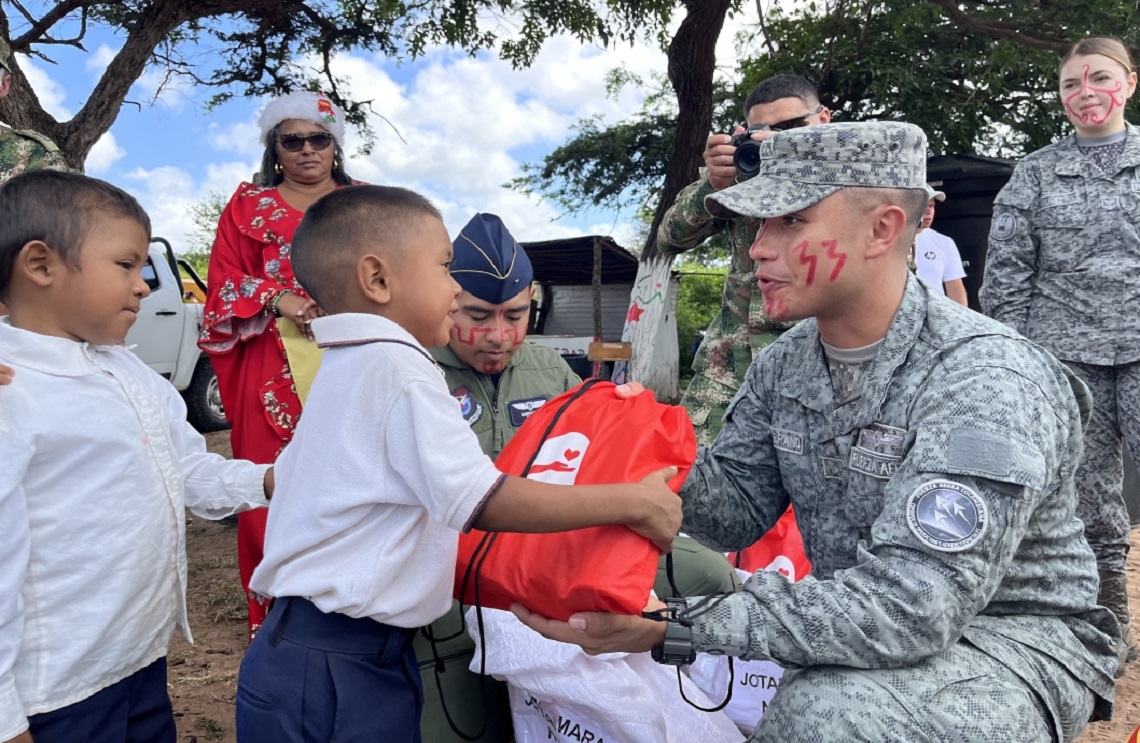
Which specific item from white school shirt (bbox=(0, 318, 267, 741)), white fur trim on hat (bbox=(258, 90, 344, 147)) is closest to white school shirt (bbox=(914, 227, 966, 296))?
white fur trim on hat (bbox=(258, 90, 344, 147))

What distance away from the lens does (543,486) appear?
1.60m

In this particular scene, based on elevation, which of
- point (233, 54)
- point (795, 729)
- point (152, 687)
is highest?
point (233, 54)

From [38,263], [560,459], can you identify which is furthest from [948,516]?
[38,263]

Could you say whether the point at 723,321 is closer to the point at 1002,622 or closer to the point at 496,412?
the point at 496,412

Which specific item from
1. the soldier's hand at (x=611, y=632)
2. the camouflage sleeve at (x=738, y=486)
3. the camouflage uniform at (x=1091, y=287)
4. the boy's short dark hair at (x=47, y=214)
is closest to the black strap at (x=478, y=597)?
the soldier's hand at (x=611, y=632)

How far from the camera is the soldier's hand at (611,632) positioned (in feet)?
5.32

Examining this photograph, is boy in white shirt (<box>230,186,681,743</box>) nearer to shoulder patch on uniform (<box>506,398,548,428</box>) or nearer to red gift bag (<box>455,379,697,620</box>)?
red gift bag (<box>455,379,697,620</box>)

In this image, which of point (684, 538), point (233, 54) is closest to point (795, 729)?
point (684, 538)

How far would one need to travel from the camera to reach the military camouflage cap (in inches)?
69.4

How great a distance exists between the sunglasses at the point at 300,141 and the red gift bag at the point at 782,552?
2069mm

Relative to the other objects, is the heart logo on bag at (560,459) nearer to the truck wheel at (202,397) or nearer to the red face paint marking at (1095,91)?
the red face paint marking at (1095,91)

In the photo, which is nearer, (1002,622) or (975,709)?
(975,709)

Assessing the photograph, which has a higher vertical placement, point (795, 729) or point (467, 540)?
point (467, 540)

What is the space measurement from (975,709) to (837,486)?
1.68 ft
